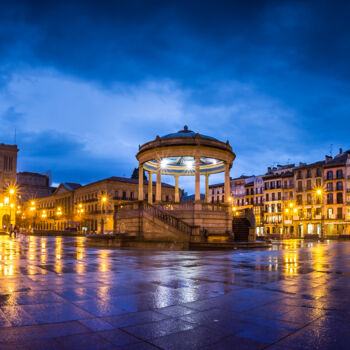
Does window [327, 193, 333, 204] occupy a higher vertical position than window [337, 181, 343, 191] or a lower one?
lower

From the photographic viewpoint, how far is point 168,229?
27.1 metres

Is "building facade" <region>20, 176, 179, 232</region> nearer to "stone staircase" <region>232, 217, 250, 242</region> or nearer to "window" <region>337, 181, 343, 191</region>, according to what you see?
"window" <region>337, 181, 343, 191</region>

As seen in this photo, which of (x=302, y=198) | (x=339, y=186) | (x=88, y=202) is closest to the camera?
(x=339, y=186)

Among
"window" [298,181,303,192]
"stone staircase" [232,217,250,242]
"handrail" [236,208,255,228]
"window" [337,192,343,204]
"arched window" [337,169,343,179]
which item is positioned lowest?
"stone staircase" [232,217,250,242]

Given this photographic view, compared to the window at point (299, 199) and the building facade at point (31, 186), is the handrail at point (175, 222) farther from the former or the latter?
the building facade at point (31, 186)

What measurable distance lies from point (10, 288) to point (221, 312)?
4924 mm

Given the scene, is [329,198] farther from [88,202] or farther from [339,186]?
[88,202]

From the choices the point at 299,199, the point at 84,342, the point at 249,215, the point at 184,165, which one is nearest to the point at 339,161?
the point at 299,199

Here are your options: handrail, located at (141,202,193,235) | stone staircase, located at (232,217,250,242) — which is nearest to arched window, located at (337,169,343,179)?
stone staircase, located at (232,217,250,242)

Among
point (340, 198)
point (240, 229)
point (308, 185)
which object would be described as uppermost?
point (308, 185)

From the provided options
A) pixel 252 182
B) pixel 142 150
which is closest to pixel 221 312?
pixel 142 150

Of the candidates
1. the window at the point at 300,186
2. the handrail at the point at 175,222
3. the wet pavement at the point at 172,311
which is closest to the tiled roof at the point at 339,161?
the window at the point at 300,186

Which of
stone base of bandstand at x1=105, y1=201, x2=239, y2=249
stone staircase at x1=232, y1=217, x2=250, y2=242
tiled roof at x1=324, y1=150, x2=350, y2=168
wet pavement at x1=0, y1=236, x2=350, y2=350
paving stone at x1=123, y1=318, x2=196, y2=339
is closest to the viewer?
wet pavement at x1=0, y1=236, x2=350, y2=350

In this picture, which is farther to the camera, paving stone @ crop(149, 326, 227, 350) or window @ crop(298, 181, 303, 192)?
window @ crop(298, 181, 303, 192)
